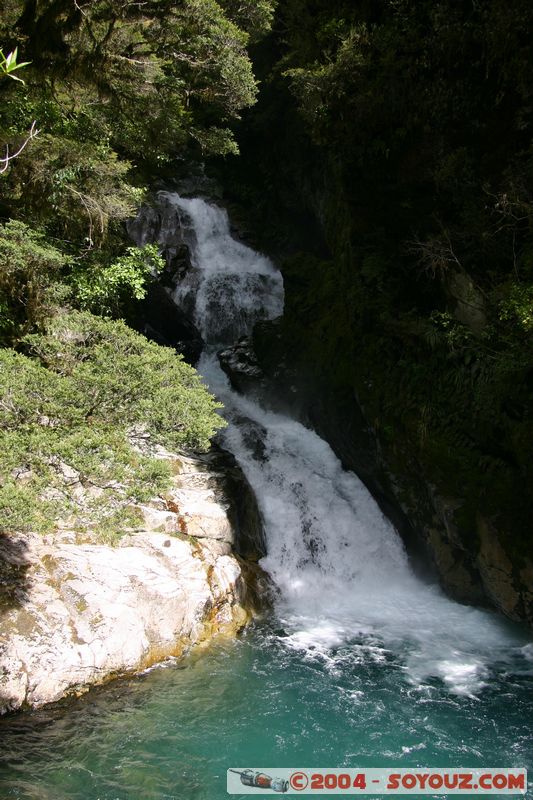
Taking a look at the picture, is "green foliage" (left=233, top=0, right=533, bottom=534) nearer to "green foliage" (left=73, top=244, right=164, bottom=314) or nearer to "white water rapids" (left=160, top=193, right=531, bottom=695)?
"white water rapids" (left=160, top=193, right=531, bottom=695)

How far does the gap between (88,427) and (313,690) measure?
5.24 meters

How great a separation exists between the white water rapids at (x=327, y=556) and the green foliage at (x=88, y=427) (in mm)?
4587

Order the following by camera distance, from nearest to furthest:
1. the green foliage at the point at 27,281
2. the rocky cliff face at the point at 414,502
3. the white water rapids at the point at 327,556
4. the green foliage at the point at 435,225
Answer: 1. the white water rapids at the point at 327,556
2. the green foliage at the point at 435,225
3. the green foliage at the point at 27,281
4. the rocky cliff face at the point at 414,502

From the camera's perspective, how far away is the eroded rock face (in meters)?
7.80

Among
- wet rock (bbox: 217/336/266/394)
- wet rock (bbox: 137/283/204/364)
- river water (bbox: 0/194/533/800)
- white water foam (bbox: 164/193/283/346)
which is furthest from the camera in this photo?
white water foam (bbox: 164/193/283/346)

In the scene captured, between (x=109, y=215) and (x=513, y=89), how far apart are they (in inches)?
331

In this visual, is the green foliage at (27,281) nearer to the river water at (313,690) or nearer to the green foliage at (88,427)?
the green foliage at (88,427)

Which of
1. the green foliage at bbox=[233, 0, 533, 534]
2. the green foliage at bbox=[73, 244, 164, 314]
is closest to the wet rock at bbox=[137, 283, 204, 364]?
the green foliage at bbox=[73, 244, 164, 314]

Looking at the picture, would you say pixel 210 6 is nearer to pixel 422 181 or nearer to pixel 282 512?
pixel 422 181

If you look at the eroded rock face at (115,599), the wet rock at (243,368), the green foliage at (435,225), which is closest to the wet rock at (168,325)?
the wet rock at (243,368)

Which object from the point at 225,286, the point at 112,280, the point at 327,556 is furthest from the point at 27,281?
the point at 225,286

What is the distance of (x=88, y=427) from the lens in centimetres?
719

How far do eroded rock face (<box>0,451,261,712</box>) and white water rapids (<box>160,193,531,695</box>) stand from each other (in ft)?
5.20

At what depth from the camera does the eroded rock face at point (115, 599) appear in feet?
25.6
